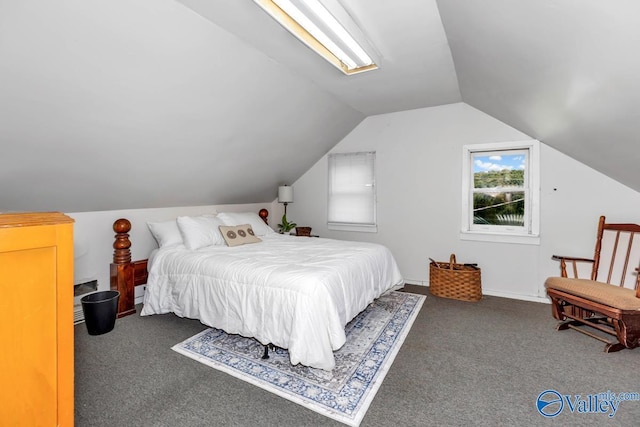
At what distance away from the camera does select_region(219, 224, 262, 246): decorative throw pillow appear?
11.1ft

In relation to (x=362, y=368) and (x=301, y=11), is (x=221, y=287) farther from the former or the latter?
(x=301, y=11)

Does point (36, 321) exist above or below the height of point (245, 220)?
below

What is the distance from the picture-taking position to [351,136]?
4723 millimetres

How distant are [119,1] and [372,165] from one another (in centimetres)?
350

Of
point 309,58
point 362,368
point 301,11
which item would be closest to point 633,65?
point 301,11

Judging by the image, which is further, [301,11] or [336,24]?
[336,24]

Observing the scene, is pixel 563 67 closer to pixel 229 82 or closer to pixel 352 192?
pixel 229 82

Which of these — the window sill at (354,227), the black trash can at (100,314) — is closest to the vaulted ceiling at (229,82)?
the black trash can at (100,314)

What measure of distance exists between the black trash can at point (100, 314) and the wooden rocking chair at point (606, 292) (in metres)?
4.08

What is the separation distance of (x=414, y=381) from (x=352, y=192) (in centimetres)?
309

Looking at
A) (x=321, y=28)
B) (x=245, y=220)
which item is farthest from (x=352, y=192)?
(x=321, y=28)

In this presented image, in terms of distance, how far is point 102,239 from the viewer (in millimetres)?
3145

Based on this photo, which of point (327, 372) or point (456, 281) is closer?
point (327, 372)

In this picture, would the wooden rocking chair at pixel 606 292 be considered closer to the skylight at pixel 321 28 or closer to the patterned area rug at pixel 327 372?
the patterned area rug at pixel 327 372
